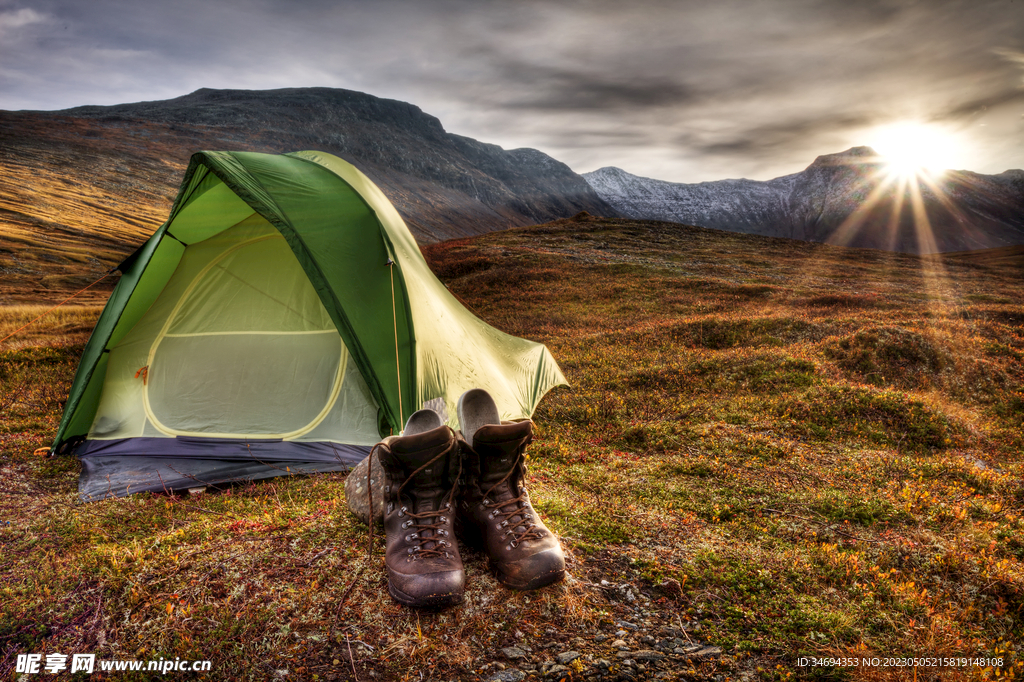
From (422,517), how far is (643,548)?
6.42 feet

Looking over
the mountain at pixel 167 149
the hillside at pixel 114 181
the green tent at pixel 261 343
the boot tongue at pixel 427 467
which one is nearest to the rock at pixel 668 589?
the boot tongue at pixel 427 467

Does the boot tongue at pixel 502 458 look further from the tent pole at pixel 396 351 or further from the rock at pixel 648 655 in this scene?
the tent pole at pixel 396 351

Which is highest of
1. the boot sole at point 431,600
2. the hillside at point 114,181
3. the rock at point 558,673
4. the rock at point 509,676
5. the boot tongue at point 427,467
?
the hillside at point 114,181

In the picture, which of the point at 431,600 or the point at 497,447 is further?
the point at 497,447

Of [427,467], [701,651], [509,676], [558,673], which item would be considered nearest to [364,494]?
[427,467]

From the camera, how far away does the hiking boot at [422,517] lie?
3189 millimetres

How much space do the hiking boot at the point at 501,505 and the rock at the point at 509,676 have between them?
61 centimetres

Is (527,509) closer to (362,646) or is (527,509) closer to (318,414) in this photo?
(362,646)

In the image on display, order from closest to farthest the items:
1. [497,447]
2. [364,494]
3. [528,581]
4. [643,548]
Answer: [528,581] → [497,447] → [643,548] → [364,494]

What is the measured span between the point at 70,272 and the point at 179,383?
126 feet

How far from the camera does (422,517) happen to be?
3555 millimetres

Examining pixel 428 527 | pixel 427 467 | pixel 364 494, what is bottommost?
pixel 364 494

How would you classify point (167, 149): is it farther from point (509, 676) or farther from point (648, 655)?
point (648, 655)

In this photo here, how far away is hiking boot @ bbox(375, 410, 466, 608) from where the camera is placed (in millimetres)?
3189
